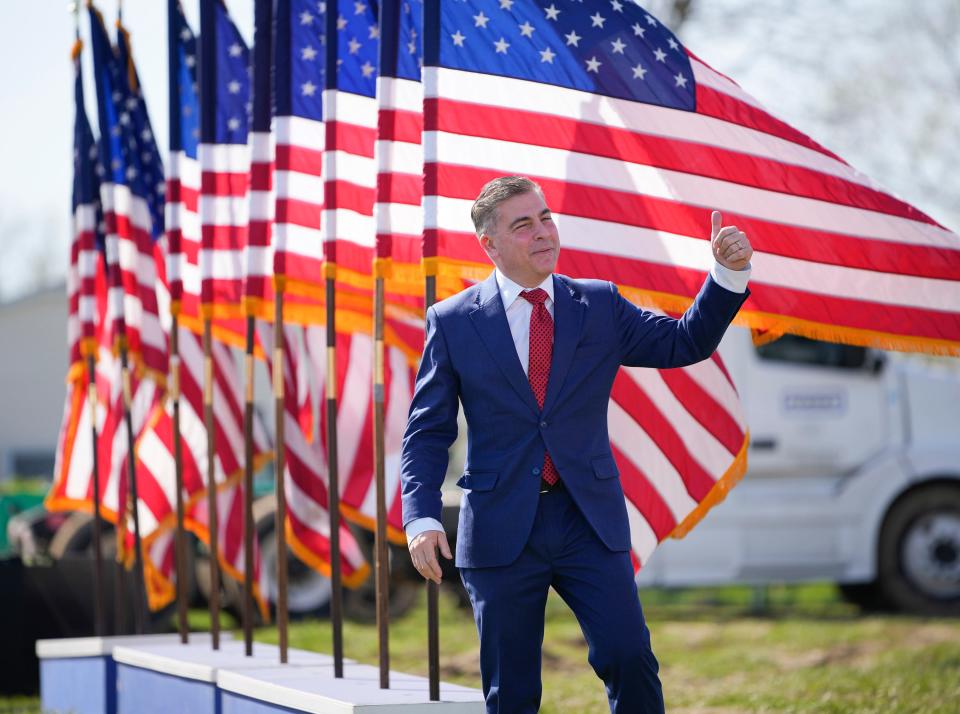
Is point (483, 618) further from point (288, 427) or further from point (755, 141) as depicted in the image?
point (288, 427)

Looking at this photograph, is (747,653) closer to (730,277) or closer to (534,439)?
(534,439)

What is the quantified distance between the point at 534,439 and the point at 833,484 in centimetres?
915

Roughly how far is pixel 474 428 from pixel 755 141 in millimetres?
2022

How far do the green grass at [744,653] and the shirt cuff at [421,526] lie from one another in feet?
11.5

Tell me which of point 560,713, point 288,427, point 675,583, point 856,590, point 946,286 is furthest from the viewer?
point 856,590

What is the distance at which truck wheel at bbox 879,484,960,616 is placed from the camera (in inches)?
503

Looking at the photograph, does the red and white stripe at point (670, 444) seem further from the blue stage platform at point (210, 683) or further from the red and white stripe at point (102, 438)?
the red and white stripe at point (102, 438)

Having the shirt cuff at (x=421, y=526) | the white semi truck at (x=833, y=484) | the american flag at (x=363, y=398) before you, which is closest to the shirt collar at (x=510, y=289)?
the shirt cuff at (x=421, y=526)

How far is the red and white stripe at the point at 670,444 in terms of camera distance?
597 centimetres

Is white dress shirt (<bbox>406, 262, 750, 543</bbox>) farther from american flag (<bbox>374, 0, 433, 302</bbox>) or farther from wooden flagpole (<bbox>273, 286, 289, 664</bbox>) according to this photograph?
wooden flagpole (<bbox>273, 286, 289, 664</bbox>)

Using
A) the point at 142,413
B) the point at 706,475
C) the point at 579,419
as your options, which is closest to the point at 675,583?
the point at 142,413

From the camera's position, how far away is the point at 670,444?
19.6 feet

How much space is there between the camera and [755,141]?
227 inches

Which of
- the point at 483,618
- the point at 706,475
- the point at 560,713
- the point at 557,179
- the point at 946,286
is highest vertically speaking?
the point at 557,179
